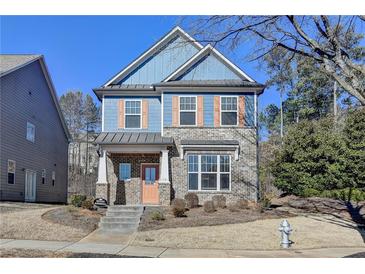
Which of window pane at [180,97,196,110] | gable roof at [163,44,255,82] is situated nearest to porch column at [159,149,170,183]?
window pane at [180,97,196,110]

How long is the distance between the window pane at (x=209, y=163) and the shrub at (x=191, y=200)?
165 cm

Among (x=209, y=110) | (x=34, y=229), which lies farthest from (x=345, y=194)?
(x=34, y=229)

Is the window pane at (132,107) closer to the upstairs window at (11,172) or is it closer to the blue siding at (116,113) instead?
the blue siding at (116,113)

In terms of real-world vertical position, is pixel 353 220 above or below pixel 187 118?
below

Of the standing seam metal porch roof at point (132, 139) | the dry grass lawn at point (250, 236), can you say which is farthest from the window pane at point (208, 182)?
the dry grass lawn at point (250, 236)

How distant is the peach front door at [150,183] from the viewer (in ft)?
68.1

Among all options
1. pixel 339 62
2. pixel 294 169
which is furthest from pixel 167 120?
pixel 339 62

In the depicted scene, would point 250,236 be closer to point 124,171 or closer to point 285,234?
point 285,234

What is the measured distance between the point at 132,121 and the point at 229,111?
15.7 ft

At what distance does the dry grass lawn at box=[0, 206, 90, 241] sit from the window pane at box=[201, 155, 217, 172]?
7.65m

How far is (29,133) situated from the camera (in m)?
23.4

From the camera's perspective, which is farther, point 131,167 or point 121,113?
point 121,113

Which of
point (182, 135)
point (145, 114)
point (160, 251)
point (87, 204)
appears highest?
point (145, 114)

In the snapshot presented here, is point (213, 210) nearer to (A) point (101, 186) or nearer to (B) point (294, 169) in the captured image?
(A) point (101, 186)
